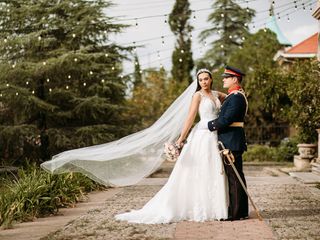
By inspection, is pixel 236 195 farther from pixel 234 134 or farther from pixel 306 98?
pixel 306 98

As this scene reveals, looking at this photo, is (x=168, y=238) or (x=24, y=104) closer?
(x=168, y=238)

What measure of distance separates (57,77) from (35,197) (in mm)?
13280

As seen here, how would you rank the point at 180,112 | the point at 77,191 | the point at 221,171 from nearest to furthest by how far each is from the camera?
the point at 221,171
the point at 180,112
the point at 77,191

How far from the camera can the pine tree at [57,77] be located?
2103 cm

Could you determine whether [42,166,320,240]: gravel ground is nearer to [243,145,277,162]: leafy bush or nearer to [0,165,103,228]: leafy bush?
[0,165,103,228]: leafy bush

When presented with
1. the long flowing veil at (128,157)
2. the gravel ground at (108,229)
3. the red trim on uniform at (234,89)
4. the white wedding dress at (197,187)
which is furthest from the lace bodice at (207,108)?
the gravel ground at (108,229)

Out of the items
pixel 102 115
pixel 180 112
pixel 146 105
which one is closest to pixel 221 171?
pixel 180 112

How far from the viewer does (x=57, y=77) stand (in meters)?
22.4

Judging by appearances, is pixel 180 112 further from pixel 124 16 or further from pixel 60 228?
pixel 124 16

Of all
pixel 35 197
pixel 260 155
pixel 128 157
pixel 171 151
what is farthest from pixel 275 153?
pixel 171 151

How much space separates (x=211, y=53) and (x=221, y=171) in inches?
1626

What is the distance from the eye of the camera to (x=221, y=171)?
8.16 metres

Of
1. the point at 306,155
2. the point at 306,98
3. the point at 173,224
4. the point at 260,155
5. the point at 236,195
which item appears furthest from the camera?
the point at 260,155

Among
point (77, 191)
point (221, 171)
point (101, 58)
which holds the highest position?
point (101, 58)
